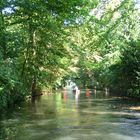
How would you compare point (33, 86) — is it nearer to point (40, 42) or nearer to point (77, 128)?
point (40, 42)

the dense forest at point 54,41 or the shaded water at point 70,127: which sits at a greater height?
the dense forest at point 54,41

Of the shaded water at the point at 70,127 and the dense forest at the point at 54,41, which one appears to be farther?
the dense forest at the point at 54,41

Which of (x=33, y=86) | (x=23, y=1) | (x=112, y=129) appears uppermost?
(x=23, y=1)

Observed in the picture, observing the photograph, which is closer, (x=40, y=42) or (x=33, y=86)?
(x=40, y=42)

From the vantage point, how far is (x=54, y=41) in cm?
3172

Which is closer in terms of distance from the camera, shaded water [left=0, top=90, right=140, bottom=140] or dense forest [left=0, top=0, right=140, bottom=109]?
shaded water [left=0, top=90, right=140, bottom=140]

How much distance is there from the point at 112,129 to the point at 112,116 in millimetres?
5582

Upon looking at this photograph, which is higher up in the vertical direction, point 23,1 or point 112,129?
point 23,1

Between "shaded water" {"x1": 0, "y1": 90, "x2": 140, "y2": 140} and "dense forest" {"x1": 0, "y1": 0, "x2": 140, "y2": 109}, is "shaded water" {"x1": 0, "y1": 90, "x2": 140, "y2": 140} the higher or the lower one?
the lower one

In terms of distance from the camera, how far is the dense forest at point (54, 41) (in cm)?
1942

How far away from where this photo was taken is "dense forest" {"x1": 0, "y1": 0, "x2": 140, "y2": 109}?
1942 centimetres

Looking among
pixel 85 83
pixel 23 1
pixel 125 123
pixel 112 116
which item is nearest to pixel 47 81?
pixel 112 116

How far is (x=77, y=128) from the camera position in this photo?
64.4ft

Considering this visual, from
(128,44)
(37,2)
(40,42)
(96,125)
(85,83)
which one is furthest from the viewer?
(85,83)
